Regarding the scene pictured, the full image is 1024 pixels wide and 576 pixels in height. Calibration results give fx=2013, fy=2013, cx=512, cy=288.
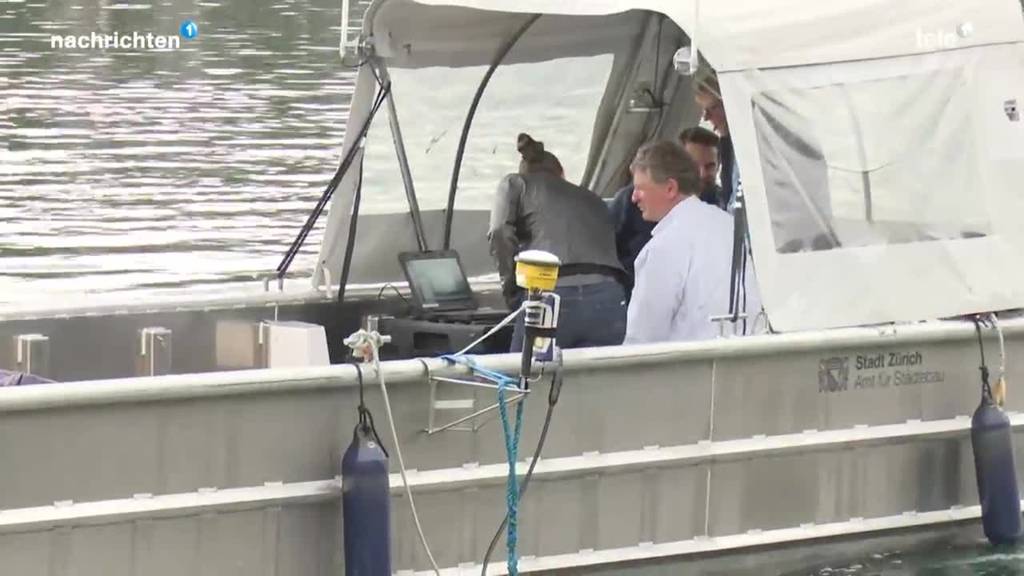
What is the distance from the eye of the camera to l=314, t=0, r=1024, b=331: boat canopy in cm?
784

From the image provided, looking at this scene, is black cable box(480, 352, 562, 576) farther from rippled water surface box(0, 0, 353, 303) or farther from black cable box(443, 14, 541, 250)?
black cable box(443, 14, 541, 250)

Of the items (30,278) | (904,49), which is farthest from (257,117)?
(904,49)

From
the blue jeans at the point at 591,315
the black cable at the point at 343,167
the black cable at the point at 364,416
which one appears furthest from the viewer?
the black cable at the point at 343,167

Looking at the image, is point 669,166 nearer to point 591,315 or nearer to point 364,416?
point 591,315

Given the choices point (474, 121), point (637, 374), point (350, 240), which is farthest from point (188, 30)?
point (637, 374)

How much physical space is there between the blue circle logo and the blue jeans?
3150 centimetres

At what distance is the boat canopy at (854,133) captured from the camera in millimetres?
7840

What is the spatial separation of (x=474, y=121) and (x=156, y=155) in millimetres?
12870

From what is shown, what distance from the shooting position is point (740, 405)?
→ 7.87m

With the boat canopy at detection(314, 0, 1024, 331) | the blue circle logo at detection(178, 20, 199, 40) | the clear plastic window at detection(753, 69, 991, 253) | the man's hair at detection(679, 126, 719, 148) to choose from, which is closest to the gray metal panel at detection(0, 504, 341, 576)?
the boat canopy at detection(314, 0, 1024, 331)

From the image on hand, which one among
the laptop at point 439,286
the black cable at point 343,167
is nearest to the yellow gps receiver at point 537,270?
the black cable at point 343,167

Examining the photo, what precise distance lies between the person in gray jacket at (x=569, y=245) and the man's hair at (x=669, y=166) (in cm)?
55

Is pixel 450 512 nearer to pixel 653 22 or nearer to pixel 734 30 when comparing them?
pixel 734 30

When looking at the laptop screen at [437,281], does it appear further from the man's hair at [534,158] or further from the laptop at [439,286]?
the man's hair at [534,158]
